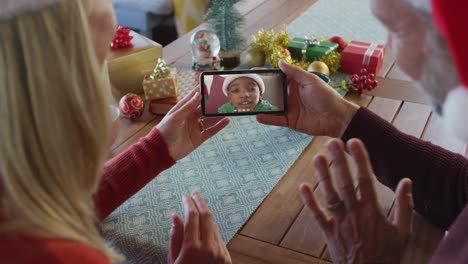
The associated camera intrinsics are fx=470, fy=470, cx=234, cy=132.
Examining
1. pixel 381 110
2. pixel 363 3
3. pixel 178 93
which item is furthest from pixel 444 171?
pixel 363 3

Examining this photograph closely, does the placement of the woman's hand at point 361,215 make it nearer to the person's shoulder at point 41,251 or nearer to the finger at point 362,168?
the finger at point 362,168

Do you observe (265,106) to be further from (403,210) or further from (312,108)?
(403,210)

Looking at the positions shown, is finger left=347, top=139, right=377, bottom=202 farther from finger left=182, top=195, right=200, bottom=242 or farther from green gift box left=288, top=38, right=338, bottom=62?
green gift box left=288, top=38, right=338, bottom=62

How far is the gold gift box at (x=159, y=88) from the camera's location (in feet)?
3.78

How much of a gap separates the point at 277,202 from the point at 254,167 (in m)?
0.12

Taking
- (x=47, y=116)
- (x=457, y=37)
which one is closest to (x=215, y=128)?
(x=47, y=116)

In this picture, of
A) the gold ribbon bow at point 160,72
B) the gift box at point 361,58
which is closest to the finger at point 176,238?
the gold ribbon bow at point 160,72

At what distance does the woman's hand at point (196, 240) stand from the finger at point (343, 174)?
8.0 inches

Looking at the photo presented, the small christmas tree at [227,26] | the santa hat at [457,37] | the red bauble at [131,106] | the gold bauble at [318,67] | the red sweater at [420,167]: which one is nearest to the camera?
the santa hat at [457,37]

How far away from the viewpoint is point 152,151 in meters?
0.92

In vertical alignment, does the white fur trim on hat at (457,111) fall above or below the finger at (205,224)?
above

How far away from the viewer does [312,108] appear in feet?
3.29

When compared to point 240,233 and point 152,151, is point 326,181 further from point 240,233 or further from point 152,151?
point 152,151

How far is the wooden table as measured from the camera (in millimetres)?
751
